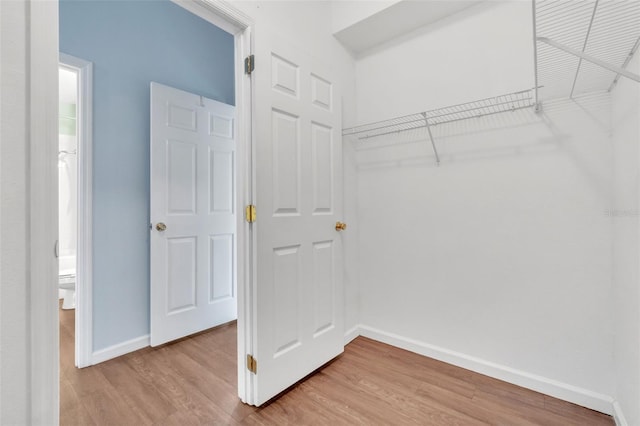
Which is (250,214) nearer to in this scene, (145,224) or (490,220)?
(145,224)

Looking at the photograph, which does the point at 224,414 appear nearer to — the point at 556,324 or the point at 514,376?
the point at 514,376

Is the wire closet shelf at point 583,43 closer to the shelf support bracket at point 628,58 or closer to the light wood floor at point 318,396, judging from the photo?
the shelf support bracket at point 628,58

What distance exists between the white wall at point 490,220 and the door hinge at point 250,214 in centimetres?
111

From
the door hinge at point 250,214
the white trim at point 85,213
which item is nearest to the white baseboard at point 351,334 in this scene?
the door hinge at point 250,214

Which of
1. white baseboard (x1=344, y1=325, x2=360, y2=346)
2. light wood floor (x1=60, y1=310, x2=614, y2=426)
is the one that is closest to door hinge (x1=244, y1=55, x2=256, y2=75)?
light wood floor (x1=60, y1=310, x2=614, y2=426)

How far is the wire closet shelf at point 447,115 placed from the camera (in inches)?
66.1

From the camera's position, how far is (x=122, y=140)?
2074 millimetres

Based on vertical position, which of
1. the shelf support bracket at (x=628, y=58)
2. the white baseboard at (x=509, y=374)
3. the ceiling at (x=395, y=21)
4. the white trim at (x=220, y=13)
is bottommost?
the white baseboard at (x=509, y=374)

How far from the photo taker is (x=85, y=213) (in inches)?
74.7

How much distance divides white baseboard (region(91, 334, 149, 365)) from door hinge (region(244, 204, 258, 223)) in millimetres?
1449

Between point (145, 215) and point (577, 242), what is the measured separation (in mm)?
2815

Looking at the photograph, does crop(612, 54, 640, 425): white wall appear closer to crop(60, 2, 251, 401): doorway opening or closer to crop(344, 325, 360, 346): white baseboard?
crop(344, 325, 360, 346): white baseboard
